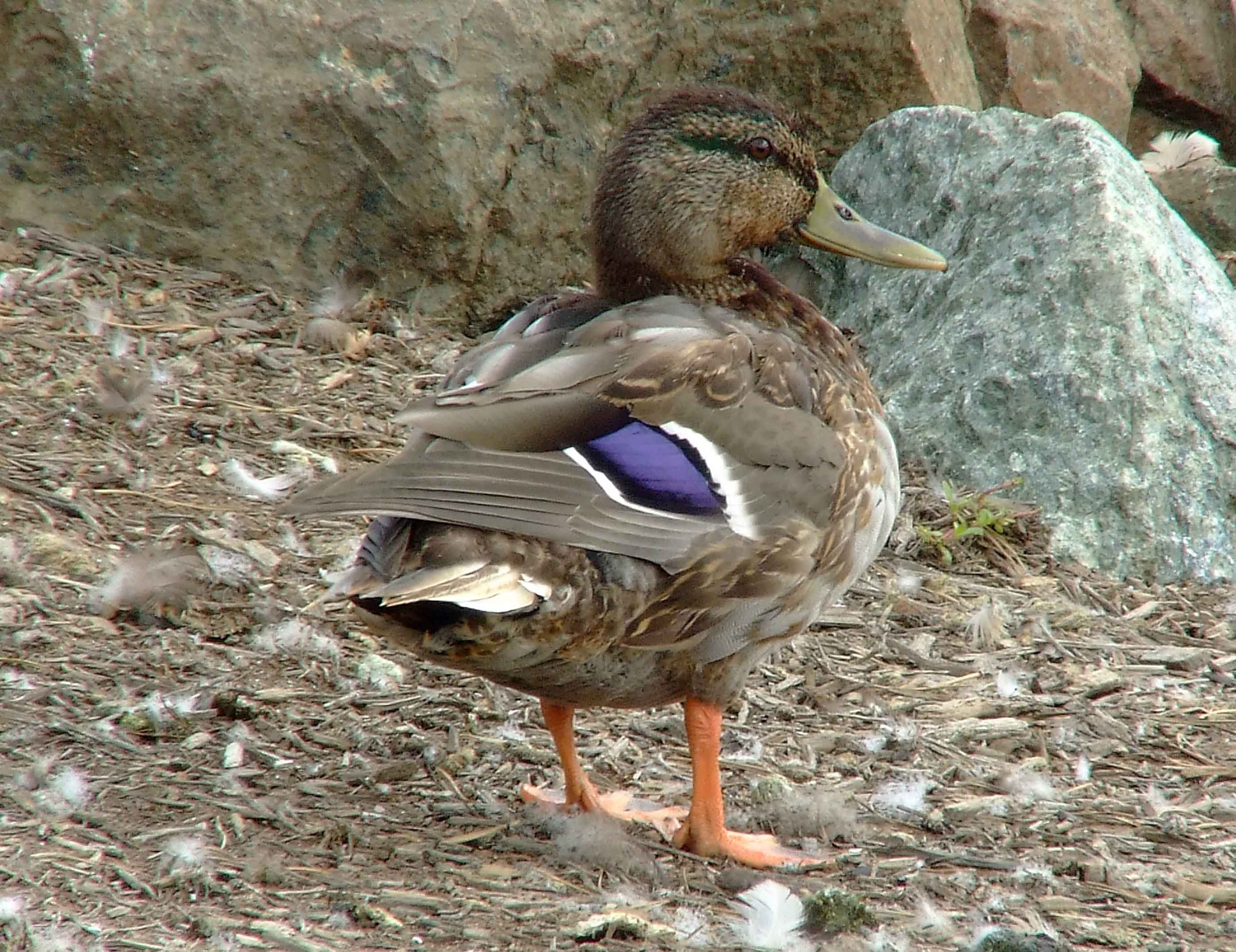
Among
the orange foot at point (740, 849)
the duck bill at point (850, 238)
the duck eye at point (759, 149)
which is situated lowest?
the orange foot at point (740, 849)

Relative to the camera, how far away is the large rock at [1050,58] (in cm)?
620

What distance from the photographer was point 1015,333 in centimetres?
459

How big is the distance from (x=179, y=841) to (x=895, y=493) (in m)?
1.54

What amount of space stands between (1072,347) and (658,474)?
2.23m

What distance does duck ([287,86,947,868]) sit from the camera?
8.30 ft

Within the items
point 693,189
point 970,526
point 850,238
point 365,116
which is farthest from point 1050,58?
point 693,189

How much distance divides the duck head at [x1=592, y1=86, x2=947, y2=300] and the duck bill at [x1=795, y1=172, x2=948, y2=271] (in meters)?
0.09

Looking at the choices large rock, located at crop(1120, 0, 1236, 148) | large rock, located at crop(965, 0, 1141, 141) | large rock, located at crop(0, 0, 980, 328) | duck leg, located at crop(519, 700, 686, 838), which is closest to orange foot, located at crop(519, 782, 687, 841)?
duck leg, located at crop(519, 700, 686, 838)

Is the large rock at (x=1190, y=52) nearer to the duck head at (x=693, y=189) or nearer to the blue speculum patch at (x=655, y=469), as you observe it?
the duck head at (x=693, y=189)

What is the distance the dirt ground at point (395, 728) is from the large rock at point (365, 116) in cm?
27

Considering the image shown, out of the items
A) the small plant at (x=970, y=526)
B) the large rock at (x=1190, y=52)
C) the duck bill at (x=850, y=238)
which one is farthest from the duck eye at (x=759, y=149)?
the large rock at (x=1190, y=52)

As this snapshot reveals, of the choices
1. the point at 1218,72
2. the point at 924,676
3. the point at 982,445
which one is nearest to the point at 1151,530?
the point at 982,445

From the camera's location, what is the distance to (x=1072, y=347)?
14.7 feet

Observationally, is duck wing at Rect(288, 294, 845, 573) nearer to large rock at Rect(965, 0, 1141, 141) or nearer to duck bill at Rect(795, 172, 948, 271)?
duck bill at Rect(795, 172, 948, 271)
